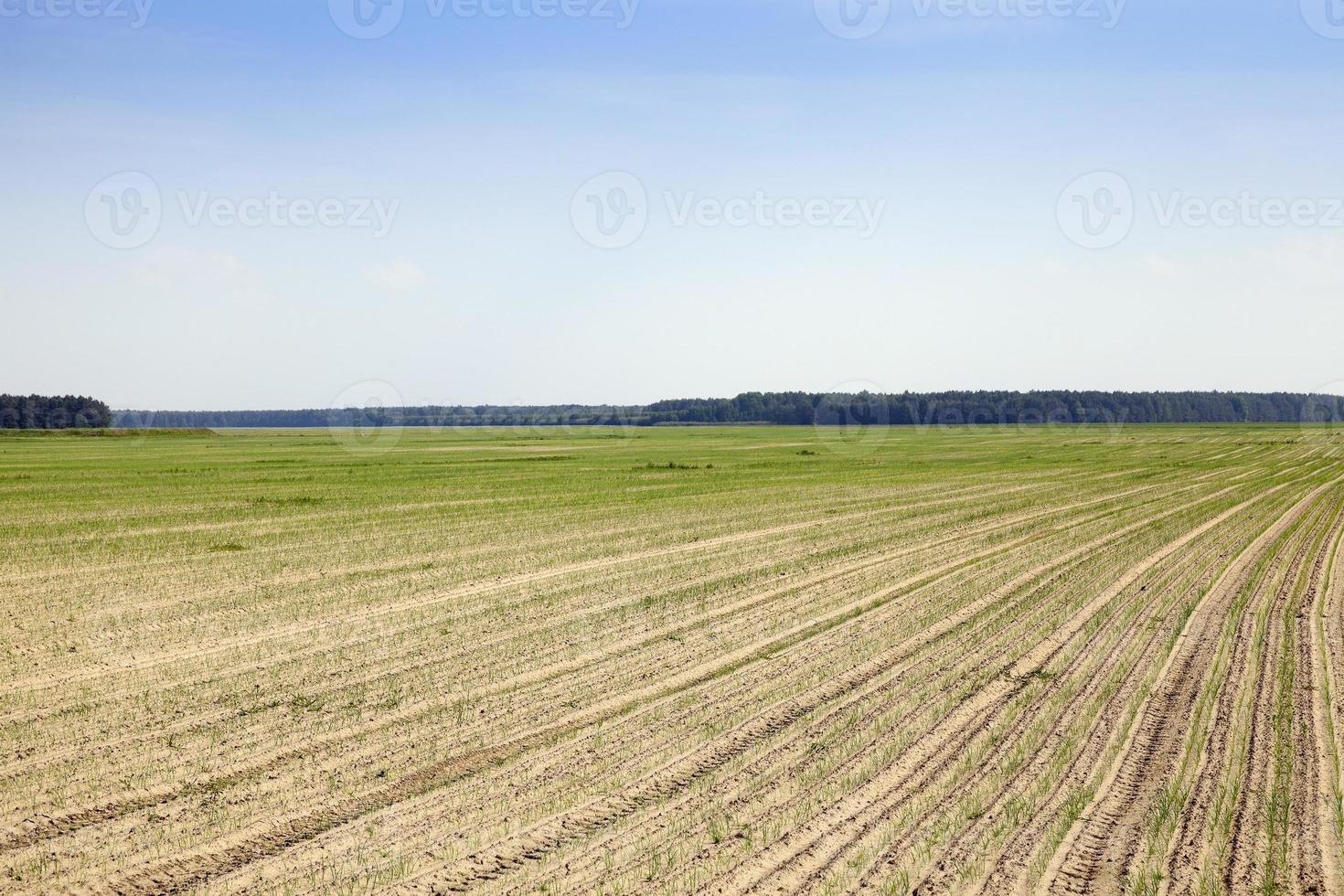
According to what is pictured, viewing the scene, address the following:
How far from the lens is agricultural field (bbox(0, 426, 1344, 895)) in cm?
646

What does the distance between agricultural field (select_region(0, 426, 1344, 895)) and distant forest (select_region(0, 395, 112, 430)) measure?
491 feet

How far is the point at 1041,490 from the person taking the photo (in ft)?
119

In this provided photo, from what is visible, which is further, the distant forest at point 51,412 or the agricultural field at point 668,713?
the distant forest at point 51,412

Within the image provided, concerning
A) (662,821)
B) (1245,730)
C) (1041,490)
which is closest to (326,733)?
(662,821)

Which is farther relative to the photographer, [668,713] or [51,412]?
[51,412]

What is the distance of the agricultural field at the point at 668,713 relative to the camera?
6465mm

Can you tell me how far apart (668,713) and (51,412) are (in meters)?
173

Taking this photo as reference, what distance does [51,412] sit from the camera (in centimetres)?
15188

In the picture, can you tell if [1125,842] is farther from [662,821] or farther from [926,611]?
[926,611]

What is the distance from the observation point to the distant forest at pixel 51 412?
490ft

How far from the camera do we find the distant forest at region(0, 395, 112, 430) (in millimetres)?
149500

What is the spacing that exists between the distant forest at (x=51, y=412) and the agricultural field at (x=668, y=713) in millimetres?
149593

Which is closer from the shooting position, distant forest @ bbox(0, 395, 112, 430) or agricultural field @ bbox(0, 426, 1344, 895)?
agricultural field @ bbox(0, 426, 1344, 895)

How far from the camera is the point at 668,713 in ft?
31.0
